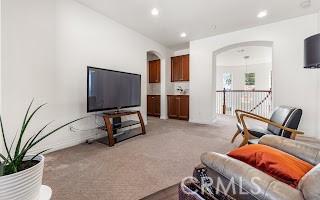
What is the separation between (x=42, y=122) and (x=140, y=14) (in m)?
2.85

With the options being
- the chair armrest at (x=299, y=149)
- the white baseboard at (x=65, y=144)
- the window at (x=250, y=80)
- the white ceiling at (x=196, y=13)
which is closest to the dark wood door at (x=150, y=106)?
the white ceiling at (x=196, y=13)

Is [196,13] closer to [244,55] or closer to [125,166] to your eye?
[125,166]

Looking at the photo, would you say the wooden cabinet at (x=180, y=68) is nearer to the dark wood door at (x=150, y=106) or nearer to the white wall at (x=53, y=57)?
the dark wood door at (x=150, y=106)

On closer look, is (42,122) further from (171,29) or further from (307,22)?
(307,22)

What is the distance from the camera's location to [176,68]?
246 inches

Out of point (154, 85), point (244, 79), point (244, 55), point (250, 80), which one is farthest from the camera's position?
point (244, 79)

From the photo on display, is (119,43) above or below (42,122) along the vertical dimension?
above

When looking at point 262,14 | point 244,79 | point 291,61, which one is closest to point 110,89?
point 262,14

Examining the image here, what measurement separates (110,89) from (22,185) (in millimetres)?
2777

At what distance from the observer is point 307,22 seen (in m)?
3.55

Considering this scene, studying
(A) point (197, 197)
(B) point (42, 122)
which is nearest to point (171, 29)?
(B) point (42, 122)

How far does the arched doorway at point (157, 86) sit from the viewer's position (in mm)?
6246

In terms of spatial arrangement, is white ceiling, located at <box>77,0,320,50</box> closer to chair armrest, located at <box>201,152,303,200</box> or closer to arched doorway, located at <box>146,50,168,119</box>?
arched doorway, located at <box>146,50,168,119</box>

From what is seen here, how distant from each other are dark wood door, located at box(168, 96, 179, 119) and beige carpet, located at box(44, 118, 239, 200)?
7.90ft
